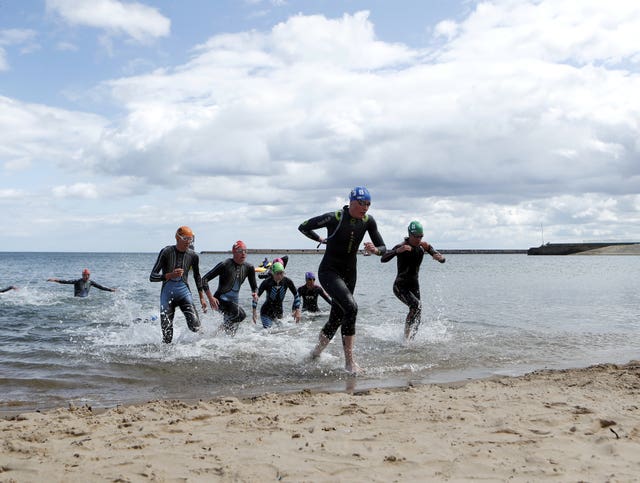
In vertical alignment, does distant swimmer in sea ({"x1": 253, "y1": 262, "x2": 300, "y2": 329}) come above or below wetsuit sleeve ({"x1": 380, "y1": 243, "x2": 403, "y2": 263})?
below

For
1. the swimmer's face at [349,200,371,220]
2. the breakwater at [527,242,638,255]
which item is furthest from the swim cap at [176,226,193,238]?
the breakwater at [527,242,638,255]

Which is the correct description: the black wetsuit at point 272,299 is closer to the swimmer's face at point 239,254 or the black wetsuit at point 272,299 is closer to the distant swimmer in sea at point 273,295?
the distant swimmer in sea at point 273,295

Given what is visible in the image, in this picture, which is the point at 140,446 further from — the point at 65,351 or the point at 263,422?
the point at 65,351

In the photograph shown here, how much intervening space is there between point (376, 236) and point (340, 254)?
0.63 metres

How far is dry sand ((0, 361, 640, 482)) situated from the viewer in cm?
338

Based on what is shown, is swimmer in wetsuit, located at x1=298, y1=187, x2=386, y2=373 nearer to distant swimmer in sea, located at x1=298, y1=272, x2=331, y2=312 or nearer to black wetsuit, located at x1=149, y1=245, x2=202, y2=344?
black wetsuit, located at x1=149, y1=245, x2=202, y2=344

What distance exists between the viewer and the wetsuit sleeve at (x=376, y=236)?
7361 mm

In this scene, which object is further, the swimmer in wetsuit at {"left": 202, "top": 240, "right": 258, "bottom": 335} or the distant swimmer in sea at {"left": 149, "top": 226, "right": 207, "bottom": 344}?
the swimmer in wetsuit at {"left": 202, "top": 240, "right": 258, "bottom": 335}

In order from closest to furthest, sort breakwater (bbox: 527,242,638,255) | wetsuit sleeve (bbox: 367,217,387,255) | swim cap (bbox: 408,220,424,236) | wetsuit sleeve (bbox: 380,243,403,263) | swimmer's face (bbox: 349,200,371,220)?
swimmer's face (bbox: 349,200,371,220) → wetsuit sleeve (bbox: 367,217,387,255) → wetsuit sleeve (bbox: 380,243,403,263) → swim cap (bbox: 408,220,424,236) → breakwater (bbox: 527,242,638,255)

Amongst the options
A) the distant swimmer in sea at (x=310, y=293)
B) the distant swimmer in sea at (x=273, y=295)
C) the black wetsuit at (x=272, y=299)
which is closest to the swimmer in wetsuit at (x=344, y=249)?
the distant swimmer in sea at (x=273, y=295)

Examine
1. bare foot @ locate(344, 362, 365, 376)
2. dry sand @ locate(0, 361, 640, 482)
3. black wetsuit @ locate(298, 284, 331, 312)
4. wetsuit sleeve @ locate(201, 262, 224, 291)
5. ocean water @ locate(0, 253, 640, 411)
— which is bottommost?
ocean water @ locate(0, 253, 640, 411)

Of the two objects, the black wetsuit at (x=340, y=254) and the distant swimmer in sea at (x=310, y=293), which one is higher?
the black wetsuit at (x=340, y=254)

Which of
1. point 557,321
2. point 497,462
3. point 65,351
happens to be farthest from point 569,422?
point 557,321

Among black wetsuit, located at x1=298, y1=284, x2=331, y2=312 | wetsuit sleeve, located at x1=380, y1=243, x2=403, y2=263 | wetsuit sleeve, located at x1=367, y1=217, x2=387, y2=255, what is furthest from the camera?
black wetsuit, located at x1=298, y1=284, x2=331, y2=312
